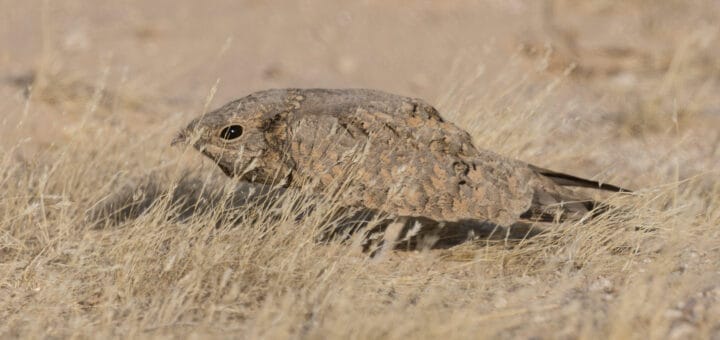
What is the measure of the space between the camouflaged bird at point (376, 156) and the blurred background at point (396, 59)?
79.4 inches

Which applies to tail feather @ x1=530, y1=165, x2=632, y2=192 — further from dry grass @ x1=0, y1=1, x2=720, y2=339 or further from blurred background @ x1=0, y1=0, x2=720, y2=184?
blurred background @ x1=0, y1=0, x2=720, y2=184

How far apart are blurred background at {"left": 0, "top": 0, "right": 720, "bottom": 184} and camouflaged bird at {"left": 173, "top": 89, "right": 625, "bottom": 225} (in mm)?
2017

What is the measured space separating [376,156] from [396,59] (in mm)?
5982

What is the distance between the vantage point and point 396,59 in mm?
10281

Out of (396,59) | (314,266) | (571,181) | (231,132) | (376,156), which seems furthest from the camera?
(396,59)

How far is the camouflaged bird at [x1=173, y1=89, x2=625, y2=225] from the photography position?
4398mm

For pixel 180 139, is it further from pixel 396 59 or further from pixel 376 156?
pixel 396 59

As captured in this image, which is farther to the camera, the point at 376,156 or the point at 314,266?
the point at 376,156

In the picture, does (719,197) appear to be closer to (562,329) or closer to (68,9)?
(562,329)

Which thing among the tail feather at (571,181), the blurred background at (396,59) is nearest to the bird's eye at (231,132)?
the tail feather at (571,181)

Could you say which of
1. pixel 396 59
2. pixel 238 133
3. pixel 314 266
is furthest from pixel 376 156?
pixel 396 59

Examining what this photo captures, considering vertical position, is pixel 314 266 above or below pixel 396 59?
below

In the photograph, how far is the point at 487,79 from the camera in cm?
915

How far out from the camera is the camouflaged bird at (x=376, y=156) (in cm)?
440
